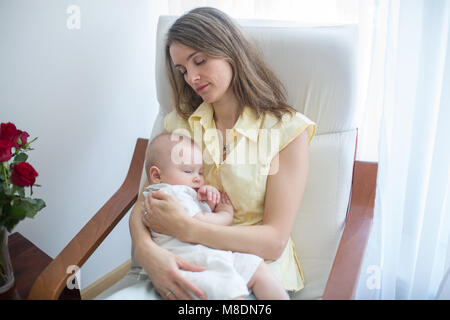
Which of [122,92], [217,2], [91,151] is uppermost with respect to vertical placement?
[217,2]

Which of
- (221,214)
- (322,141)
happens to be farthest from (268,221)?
(322,141)

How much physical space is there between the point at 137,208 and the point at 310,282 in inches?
24.5

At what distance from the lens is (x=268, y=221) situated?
1.09 m

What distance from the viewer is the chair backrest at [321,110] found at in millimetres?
1211

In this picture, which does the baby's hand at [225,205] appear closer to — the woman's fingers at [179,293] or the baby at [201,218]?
the baby at [201,218]

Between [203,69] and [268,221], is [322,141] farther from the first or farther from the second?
[203,69]

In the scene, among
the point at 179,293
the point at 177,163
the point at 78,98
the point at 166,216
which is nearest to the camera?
the point at 179,293

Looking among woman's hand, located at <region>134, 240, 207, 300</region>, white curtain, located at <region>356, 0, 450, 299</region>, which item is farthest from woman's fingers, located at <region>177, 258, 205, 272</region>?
white curtain, located at <region>356, 0, 450, 299</region>

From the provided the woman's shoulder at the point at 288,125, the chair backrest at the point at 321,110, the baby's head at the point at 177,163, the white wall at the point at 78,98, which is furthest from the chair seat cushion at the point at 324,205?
the white wall at the point at 78,98

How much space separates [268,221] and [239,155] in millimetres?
221

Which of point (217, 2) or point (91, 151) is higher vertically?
point (217, 2)

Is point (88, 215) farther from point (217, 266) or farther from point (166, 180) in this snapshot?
point (217, 266)
